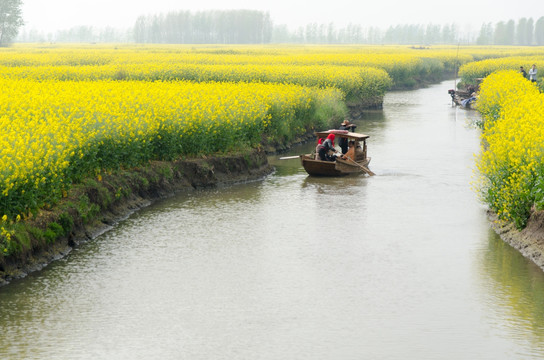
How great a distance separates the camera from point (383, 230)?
25.2m

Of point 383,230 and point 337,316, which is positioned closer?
point 337,316

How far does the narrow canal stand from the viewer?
15.9 m

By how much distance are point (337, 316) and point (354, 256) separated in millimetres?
4861

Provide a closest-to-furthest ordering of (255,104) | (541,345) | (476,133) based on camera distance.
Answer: (541,345), (255,104), (476,133)

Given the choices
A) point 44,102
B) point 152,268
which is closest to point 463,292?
point 152,268

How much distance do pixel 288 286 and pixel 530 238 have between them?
7.46 metres

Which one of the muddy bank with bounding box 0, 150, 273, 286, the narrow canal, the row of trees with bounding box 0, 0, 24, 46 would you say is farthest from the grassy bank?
the row of trees with bounding box 0, 0, 24, 46

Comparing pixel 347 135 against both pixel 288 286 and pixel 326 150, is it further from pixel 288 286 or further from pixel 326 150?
pixel 288 286

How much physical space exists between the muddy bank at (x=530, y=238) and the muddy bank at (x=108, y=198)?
39.1 feet

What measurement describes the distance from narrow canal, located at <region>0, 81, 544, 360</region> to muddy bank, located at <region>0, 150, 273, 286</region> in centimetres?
49

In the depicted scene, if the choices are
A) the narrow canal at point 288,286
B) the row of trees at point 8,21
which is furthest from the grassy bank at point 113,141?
the row of trees at point 8,21

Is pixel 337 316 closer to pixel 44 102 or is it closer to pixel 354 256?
pixel 354 256

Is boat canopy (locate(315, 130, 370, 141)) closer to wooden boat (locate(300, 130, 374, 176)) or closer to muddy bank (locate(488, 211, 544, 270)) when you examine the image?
wooden boat (locate(300, 130, 374, 176))

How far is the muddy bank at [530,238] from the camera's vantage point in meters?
21.8
